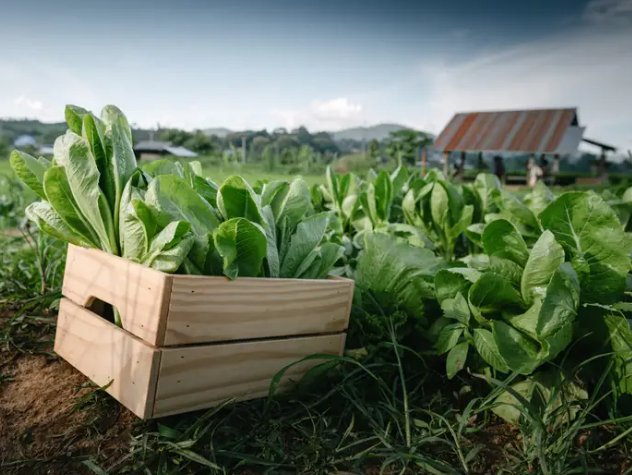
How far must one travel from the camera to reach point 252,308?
135cm

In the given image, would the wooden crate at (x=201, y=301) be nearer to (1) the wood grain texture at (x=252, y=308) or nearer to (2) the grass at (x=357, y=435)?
(1) the wood grain texture at (x=252, y=308)

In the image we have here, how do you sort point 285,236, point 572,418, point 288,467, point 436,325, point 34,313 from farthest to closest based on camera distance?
point 34,313 → point 436,325 → point 285,236 → point 572,418 → point 288,467

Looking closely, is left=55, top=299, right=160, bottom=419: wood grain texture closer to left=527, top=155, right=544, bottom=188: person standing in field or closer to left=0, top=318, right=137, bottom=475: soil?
left=0, top=318, right=137, bottom=475: soil

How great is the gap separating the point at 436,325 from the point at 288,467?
67cm

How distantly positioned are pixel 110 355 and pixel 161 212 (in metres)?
0.41

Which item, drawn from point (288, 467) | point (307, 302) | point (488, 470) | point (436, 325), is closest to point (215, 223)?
point (307, 302)

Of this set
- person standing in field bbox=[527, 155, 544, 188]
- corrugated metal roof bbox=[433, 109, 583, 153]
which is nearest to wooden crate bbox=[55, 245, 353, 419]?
person standing in field bbox=[527, 155, 544, 188]

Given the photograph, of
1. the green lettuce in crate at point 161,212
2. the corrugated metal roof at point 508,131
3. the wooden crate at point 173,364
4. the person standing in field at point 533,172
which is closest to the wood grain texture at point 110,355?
the wooden crate at point 173,364

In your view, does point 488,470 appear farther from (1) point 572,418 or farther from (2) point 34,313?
(2) point 34,313

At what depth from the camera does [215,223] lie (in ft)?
4.57

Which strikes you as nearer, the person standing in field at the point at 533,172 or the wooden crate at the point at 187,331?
the wooden crate at the point at 187,331

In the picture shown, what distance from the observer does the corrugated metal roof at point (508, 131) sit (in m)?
16.4

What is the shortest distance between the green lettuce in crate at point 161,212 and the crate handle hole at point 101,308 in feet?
0.53

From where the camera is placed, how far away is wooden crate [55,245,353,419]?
4.05 ft
